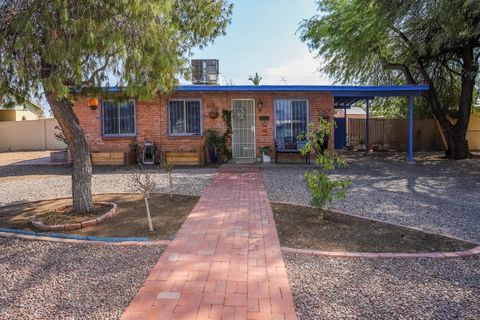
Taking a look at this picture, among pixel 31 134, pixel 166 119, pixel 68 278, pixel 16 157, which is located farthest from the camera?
pixel 31 134

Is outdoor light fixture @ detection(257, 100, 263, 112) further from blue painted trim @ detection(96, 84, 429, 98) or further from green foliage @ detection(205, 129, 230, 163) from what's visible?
green foliage @ detection(205, 129, 230, 163)

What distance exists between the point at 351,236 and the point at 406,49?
12.5 meters

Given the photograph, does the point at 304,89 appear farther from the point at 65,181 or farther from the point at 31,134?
the point at 31,134

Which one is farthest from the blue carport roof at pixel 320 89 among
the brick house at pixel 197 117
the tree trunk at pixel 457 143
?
the tree trunk at pixel 457 143

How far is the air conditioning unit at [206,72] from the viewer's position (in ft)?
46.2

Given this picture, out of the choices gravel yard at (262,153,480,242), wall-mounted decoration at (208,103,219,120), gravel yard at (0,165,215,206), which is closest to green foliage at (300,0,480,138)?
gravel yard at (262,153,480,242)

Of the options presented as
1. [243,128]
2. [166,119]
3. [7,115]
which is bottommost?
[243,128]

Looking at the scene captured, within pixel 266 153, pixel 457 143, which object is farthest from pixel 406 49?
pixel 266 153

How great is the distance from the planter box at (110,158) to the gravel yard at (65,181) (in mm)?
684

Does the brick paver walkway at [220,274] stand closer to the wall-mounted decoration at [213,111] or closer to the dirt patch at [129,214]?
the dirt patch at [129,214]

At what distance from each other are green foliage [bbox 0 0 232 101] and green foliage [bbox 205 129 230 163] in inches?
276

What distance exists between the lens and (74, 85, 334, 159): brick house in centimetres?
1289

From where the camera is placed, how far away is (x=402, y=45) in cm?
1522

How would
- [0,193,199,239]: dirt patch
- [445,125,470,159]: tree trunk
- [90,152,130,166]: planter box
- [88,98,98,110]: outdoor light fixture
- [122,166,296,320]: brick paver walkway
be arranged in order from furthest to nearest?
[445,125,470,159]: tree trunk → [90,152,130,166]: planter box → [88,98,98,110]: outdoor light fixture → [0,193,199,239]: dirt patch → [122,166,296,320]: brick paver walkway
